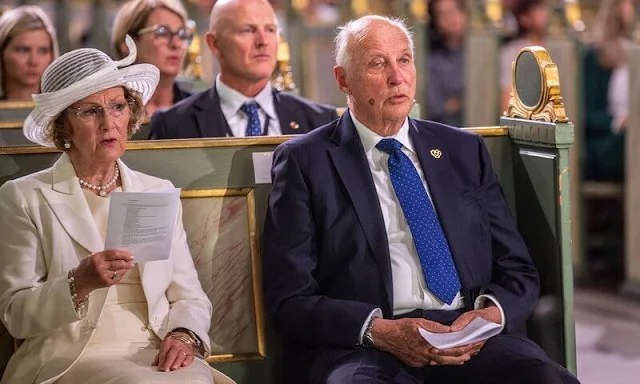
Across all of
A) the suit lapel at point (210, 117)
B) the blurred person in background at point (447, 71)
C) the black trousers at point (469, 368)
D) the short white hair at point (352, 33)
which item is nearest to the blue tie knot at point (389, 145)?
the short white hair at point (352, 33)

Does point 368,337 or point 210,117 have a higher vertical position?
point 210,117

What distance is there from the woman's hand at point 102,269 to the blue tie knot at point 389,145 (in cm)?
84

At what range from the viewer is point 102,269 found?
2859 mm

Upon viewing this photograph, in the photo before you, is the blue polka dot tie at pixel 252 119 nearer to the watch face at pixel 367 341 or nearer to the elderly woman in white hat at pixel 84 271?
the elderly woman in white hat at pixel 84 271

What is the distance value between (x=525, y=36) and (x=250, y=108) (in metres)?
3.20

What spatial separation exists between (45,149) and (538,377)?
4.93 ft

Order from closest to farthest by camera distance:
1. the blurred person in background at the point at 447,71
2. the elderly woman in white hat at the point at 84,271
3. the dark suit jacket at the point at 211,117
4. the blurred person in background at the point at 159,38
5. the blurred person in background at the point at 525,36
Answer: the elderly woman in white hat at the point at 84,271 → the dark suit jacket at the point at 211,117 → the blurred person in background at the point at 159,38 → the blurred person in background at the point at 525,36 → the blurred person in background at the point at 447,71

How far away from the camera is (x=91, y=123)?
3111mm

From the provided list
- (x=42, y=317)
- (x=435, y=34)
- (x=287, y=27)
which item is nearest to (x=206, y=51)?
(x=287, y=27)

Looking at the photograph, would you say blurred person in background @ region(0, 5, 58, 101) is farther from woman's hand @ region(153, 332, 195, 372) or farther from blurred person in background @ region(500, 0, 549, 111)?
blurred person in background @ region(500, 0, 549, 111)

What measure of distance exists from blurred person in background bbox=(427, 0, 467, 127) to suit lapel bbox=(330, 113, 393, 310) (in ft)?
13.9

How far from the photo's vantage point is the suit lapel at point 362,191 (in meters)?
3.22

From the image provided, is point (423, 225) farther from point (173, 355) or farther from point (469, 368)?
point (173, 355)

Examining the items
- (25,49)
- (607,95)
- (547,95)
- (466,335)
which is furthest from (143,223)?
(607,95)
